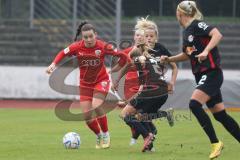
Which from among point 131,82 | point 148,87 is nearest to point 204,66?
point 148,87

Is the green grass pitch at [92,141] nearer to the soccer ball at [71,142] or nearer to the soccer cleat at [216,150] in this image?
the soccer ball at [71,142]

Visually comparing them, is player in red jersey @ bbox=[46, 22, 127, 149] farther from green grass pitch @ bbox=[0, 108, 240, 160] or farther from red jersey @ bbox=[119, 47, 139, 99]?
green grass pitch @ bbox=[0, 108, 240, 160]

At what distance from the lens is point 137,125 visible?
38.6 feet

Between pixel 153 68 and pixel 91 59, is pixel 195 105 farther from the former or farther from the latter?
pixel 91 59

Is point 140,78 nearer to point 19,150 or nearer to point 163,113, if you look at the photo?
point 163,113

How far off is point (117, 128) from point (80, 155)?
5494 mm

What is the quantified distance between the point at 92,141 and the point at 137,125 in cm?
190

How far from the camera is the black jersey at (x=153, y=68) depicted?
39.6ft

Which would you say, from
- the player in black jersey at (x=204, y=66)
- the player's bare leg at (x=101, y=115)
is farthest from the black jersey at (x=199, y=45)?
the player's bare leg at (x=101, y=115)

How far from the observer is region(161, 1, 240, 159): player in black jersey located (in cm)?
1011

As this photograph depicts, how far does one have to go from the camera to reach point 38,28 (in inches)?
1133

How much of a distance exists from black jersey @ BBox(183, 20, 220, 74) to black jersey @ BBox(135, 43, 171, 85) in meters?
1.49

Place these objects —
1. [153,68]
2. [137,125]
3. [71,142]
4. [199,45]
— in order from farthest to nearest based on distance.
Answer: [153,68], [71,142], [137,125], [199,45]

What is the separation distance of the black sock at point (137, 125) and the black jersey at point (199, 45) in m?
1.67
